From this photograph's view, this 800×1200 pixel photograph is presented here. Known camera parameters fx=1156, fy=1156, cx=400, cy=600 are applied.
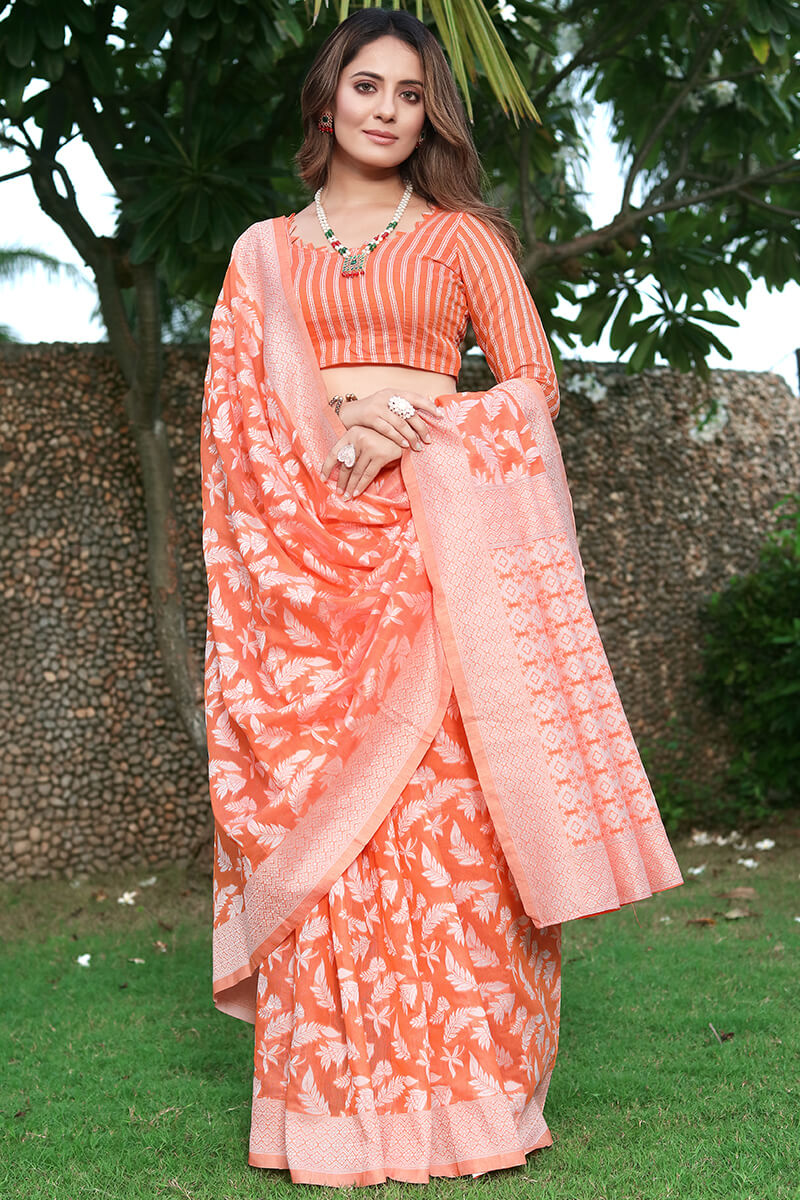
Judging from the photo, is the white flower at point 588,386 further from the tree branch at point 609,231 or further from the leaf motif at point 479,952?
the leaf motif at point 479,952

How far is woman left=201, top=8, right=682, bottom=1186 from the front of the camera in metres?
1.85

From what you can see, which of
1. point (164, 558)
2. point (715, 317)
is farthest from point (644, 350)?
point (164, 558)

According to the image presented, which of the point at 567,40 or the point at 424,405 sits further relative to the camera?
the point at 567,40

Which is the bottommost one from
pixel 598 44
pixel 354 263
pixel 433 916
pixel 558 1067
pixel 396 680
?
pixel 558 1067

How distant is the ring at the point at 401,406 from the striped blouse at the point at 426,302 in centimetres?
13

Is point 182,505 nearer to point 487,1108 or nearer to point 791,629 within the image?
point 791,629

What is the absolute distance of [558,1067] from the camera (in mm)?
2420

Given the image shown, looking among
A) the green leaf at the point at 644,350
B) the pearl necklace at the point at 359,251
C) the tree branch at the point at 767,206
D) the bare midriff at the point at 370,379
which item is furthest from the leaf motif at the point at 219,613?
the tree branch at the point at 767,206

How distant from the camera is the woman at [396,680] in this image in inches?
72.9

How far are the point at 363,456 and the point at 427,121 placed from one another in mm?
720

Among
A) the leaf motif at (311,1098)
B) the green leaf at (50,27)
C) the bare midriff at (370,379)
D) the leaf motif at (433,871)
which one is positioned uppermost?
the green leaf at (50,27)

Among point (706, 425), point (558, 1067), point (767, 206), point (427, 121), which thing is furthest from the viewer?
point (706, 425)

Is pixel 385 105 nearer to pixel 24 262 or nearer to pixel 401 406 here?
pixel 401 406

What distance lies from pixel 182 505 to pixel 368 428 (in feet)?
10.6
